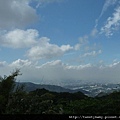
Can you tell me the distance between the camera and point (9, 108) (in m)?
19.8

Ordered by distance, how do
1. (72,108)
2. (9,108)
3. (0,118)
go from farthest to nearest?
(72,108) → (9,108) → (0,118)

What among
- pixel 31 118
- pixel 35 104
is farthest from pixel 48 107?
pixel 31 118

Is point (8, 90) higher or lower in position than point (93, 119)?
higher

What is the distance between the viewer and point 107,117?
11.7m

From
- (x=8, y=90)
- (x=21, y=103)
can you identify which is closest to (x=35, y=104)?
(x=21, y=103)

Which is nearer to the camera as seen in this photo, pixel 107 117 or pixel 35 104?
pixel 107 117

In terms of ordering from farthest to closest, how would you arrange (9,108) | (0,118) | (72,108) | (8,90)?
(72,108) < (8,90) < (9,108) < (0,118)

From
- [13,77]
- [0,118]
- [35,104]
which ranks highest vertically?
[13,77]

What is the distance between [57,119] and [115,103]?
13713mm

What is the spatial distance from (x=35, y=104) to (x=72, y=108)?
12.6 ft

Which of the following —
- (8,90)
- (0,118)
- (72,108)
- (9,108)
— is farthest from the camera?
(72,108)

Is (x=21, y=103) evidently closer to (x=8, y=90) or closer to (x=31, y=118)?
(x=8, y=90)

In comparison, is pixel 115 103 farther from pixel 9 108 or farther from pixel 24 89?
pixel 9 108

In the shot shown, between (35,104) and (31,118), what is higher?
(35,104)
